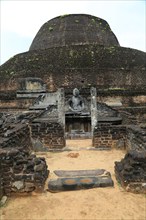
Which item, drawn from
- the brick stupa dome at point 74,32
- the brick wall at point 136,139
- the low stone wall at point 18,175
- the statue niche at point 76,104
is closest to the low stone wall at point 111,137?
the brick wall at point 136,139

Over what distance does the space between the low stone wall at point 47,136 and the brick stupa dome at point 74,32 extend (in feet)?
44.1

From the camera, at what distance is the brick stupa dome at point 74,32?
22.0m

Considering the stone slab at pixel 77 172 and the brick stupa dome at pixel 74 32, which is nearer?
the stone slab at pixel 77 172

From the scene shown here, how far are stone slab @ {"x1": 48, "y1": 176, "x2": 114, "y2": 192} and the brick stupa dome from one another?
56.3 feet

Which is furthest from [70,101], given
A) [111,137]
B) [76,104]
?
[111,137]

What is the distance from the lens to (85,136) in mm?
10828

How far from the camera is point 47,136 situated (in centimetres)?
914

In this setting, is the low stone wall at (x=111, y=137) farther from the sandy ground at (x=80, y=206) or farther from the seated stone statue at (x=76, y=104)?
the sandy ground at (x=80, y=206)

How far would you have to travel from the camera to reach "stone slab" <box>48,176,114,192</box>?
5.06 meters

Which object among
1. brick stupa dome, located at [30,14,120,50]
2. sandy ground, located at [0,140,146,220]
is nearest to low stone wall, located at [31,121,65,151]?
sandy ground, located at [0,140,146,220]

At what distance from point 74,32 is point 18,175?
1911 cm

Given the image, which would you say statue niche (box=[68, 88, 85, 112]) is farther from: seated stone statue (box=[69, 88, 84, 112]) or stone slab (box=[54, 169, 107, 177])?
stone slab (box=[54, 169, 107, 177])

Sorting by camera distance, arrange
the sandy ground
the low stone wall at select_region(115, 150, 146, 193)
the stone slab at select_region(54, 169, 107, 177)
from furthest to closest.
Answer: the stone slab at select_region(54, 169, 107, 177) < the low stone wall at select_region(115, 150, 146, 193) < the sandy ground

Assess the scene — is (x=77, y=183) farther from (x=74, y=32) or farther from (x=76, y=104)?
(x=74, y=32)
